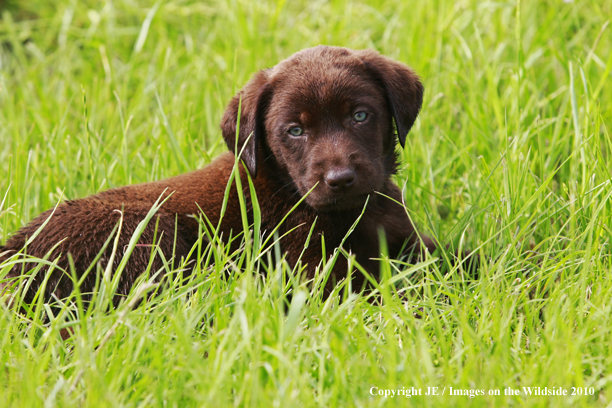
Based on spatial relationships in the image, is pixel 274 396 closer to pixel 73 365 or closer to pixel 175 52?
pixel 73 365

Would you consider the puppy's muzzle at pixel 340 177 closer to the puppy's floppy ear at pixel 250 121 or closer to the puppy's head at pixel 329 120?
the puppy's head at pixel 329 120

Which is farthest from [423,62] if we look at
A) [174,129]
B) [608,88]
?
[174,129]

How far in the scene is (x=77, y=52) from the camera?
5961 mm

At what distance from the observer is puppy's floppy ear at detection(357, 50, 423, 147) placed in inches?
130

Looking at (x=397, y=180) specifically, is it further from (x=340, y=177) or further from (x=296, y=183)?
(x=340, y=177)

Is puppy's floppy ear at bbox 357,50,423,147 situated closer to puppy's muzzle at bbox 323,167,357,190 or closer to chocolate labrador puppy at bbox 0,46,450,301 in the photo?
chocolate labrador puppy at bbox 0,46,450,301

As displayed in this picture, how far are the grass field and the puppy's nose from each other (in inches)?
21.1

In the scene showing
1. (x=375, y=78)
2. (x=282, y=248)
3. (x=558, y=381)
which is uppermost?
(x=375, y=78)

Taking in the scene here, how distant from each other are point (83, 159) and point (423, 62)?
2.54 m

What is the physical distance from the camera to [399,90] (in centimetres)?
331

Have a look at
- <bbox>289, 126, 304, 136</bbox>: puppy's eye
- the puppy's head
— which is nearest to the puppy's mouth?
the puppy's head

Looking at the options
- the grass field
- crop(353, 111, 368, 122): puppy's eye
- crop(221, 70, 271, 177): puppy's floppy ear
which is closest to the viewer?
the grass field

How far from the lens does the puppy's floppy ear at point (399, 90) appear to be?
130 inches

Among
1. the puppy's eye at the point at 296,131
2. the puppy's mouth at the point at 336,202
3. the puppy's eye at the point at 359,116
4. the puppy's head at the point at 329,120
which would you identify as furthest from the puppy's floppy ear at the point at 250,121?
the puppy's eye at the point at 359,116
